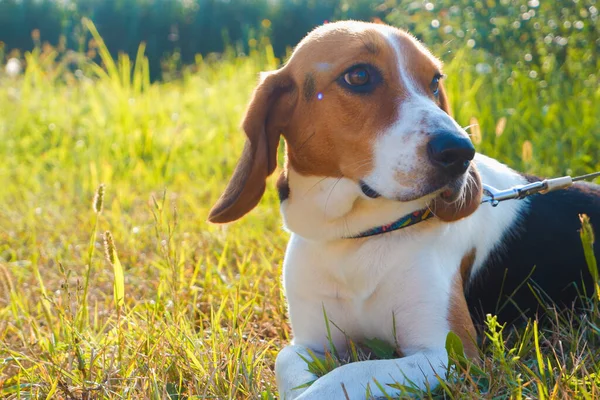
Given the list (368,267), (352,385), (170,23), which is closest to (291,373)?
(352,385)

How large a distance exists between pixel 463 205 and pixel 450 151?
376 mm

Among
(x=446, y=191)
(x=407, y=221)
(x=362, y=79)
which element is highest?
(x=362, y=79)

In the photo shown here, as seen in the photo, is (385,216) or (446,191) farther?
(385,216)

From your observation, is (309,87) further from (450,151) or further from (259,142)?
(450,151)

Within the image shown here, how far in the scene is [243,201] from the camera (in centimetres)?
273

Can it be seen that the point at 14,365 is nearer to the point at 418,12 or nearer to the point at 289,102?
the point at 289,102

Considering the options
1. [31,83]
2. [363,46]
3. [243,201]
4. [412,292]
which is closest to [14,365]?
[243,201]

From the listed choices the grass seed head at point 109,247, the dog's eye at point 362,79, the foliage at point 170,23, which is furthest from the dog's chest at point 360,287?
→ the foliage at point 170,23

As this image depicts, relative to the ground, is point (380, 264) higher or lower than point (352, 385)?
higher

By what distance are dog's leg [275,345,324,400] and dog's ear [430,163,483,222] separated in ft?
2.17

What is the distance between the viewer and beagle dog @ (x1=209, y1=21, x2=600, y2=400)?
229 cm

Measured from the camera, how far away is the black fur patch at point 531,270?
9.08 ft

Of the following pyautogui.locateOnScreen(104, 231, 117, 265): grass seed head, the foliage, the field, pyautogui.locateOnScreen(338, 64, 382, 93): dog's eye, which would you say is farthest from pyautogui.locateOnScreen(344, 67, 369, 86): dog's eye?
the foliage

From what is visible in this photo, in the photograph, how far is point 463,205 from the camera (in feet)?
8.23
